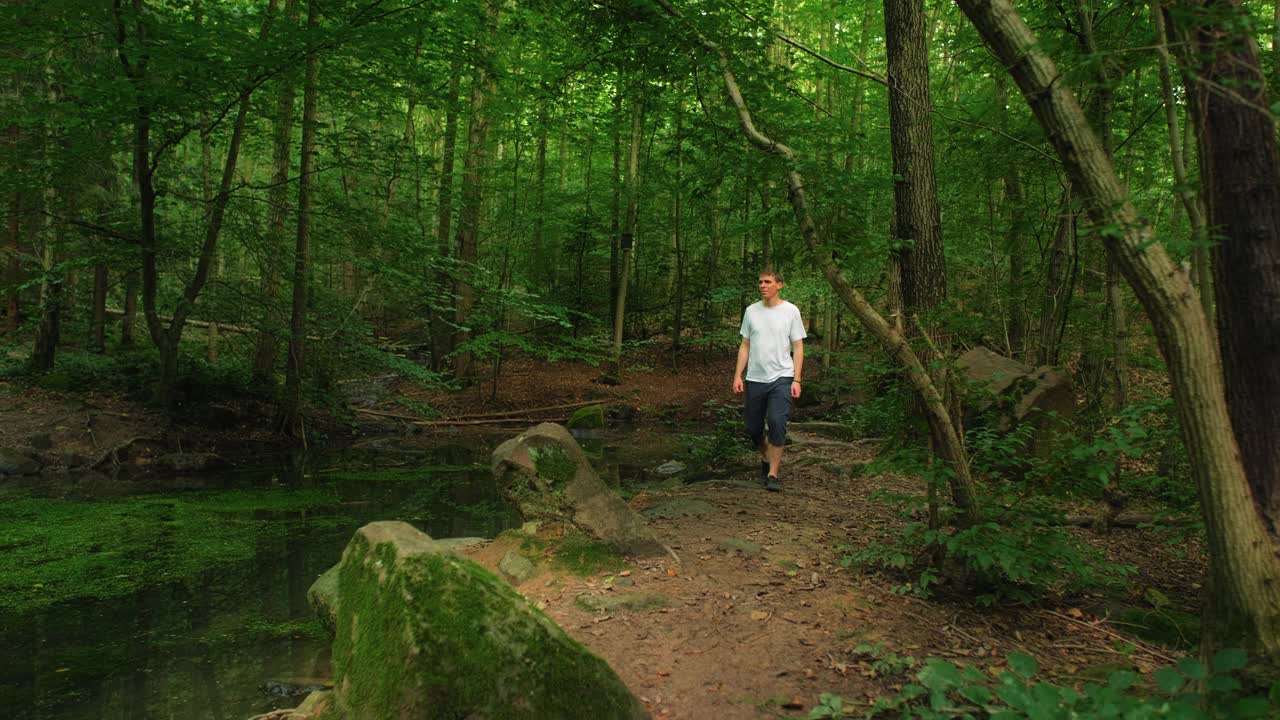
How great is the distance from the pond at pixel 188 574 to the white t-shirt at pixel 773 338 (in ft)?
10.0

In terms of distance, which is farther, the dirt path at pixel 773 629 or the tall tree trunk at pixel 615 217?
the tall tree trunk at pixel 615 217

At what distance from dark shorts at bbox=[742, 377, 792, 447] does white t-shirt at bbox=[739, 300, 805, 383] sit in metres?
0.08

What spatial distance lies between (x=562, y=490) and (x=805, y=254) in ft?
7.60

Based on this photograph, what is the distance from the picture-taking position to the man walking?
6516 mm

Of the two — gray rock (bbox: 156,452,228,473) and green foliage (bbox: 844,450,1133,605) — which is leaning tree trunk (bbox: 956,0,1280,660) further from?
gray rock (bbox: 156,452,228,473)

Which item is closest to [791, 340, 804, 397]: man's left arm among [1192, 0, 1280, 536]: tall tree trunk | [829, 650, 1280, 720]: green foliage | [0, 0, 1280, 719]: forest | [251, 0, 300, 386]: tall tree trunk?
[0, 0, 1280, 719]: forest

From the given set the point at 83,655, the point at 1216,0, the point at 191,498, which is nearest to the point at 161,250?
the point at 191,498

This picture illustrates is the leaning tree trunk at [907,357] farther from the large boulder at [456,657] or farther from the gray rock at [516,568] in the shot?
the gray rock at [516,568]

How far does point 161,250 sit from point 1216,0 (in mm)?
12035

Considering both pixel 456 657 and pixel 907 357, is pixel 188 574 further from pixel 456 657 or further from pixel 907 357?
pixel 907 357

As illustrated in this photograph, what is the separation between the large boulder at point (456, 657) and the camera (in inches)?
105

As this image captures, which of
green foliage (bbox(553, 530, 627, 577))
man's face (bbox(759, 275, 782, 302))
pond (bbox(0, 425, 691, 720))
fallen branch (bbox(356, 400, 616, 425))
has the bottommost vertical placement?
pond (bbox(0, 425, 691, 720))

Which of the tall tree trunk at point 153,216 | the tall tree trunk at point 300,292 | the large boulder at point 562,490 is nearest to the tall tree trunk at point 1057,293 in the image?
the large boulder at point 562,490

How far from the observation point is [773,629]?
12.3 ft
